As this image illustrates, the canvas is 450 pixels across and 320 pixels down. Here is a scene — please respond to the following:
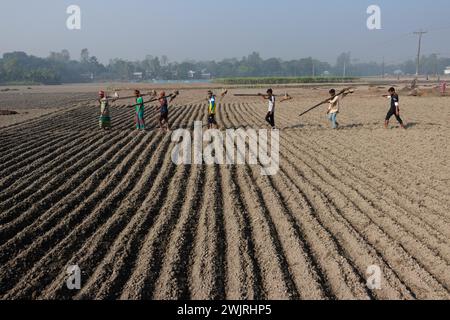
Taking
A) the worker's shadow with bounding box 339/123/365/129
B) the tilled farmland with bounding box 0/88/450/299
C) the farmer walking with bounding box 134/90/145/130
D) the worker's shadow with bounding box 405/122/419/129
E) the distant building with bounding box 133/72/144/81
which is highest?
the distant building with bounding box 133/72/144/81

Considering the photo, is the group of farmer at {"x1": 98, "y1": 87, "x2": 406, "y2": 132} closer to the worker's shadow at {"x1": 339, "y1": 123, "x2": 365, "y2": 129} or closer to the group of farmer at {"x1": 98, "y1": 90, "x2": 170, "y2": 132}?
the group of farmer at {"x1": 98, "y1": 90, "x2": 170, "y2": 132}

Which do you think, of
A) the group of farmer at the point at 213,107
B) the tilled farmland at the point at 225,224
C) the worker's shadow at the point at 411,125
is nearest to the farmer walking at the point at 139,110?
the group of farmer at the point at 213,107

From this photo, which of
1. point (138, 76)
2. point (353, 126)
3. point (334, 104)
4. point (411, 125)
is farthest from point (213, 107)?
point (138, 76)

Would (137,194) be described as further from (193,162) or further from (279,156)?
(279,156)

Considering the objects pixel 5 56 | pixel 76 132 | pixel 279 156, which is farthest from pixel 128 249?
pixel 5 56

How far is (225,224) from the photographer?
5.94 metres

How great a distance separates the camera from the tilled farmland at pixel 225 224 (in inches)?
169

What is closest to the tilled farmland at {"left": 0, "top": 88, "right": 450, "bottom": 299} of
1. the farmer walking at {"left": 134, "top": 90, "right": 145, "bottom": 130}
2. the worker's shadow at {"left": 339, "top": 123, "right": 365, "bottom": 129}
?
the farmer walking at {"left": 134, "top": 90, "right": 145, "bottom": 130}

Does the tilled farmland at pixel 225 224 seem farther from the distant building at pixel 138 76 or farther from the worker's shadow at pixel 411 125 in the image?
the distant building at pixel 138 76

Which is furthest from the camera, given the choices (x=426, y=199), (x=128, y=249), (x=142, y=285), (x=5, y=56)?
(x=5, y=56)

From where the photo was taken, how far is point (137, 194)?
7320 mm

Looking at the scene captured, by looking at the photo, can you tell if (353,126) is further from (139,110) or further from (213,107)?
(139,110)

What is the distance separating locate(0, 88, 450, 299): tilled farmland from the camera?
4.29 meters
